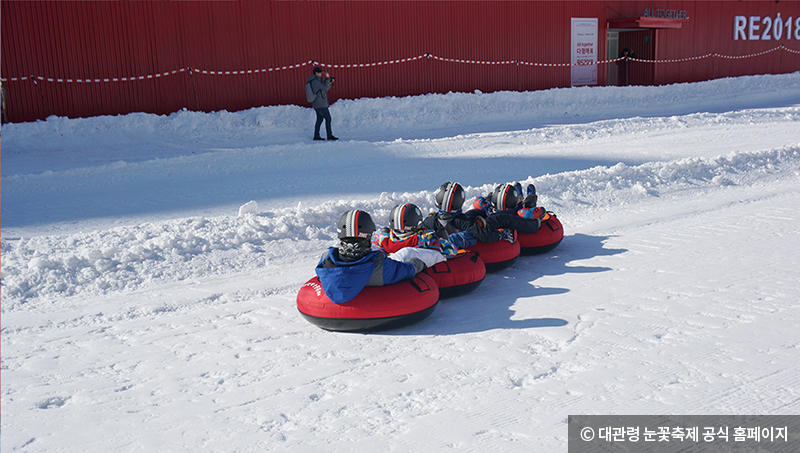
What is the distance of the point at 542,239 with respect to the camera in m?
6.97

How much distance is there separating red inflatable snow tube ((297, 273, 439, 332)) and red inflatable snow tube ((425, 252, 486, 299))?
0.58m

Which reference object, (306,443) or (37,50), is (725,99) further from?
(306,443)

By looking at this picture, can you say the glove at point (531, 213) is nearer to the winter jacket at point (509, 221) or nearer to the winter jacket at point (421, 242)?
the winter jacket at point (509, 221)

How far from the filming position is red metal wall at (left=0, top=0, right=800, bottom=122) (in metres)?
15.3

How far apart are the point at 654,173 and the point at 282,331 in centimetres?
753

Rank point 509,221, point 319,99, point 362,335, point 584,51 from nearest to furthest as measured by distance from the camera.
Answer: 1. point 362,335
2. point 509,221
3. point 319,99
4. point 584,51

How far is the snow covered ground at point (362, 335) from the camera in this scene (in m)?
3.71

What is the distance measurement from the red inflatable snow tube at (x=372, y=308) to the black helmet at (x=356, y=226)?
1.48 ft

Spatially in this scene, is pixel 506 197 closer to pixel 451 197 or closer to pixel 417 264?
pixel 451 197

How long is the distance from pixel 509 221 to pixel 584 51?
19.2 meters

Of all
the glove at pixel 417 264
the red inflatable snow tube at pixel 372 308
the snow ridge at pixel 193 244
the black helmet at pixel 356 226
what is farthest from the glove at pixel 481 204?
the black helmet at pixel 356 226

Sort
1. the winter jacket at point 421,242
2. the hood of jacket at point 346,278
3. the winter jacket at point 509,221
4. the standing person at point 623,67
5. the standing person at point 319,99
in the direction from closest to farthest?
1. the hood of jacket at point 346,278
2. the winter jacket at point 421,242
3. the winter jacket at point 509,221
4. the standing person at point 319,99
5. the standing person at point 623,67

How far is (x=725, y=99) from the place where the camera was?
73.0 feet

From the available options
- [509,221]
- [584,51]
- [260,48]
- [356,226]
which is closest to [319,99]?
[260,48]
